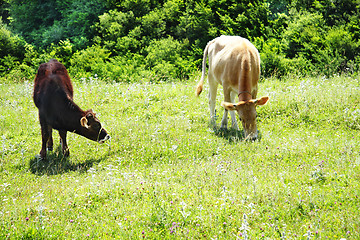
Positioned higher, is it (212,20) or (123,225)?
(212,20)

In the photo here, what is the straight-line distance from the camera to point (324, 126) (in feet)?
29.4

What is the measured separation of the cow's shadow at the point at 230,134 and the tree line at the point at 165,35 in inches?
201

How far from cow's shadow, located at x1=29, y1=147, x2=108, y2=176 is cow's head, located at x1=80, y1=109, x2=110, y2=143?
42cm

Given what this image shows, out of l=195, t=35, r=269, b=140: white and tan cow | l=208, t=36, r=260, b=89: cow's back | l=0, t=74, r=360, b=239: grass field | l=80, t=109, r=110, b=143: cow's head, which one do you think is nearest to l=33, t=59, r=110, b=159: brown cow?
l=80, t=109, r=110, b=143: cow's head

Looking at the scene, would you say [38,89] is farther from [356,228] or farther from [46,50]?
[46,50]

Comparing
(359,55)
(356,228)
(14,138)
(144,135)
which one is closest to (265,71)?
(359,55)

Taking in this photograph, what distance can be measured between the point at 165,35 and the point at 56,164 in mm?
12484

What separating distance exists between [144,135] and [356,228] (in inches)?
216

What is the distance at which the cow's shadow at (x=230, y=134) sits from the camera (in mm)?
8546

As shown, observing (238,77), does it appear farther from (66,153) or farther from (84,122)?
(66,153)

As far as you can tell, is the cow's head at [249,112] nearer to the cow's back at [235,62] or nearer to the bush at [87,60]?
the cow's back at [235,62]

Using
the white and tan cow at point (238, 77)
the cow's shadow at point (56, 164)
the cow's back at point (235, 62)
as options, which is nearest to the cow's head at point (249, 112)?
the white and tan cow at point (238, 77)

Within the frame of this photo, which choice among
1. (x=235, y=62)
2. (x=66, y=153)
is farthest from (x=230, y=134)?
(x=66, y=153)

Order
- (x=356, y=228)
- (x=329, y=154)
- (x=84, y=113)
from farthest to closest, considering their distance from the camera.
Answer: (x=84, y=113) < (x=329, y=154) < (x=356, y=228)
